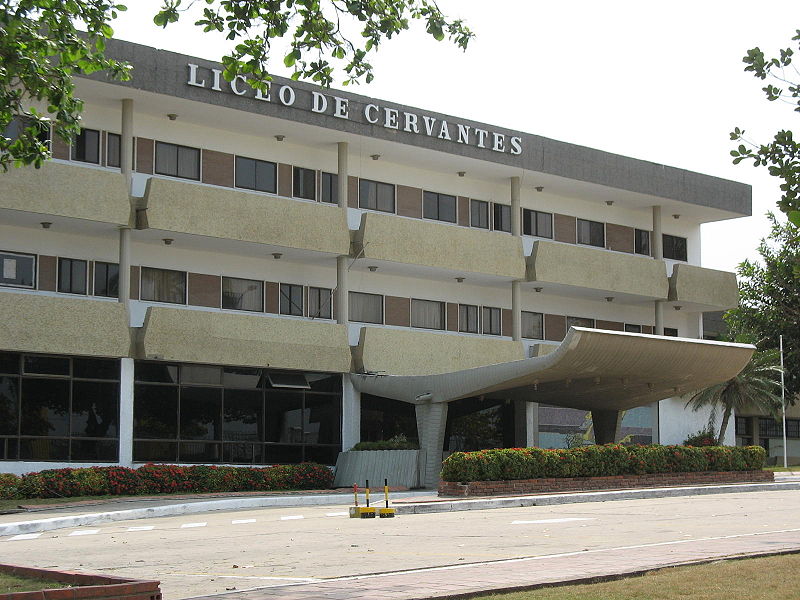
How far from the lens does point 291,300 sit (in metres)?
37.8

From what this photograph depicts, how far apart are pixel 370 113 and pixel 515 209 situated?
7.26 metres

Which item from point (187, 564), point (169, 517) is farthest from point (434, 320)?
point (187, 564)

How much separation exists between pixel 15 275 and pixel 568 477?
15.8 m

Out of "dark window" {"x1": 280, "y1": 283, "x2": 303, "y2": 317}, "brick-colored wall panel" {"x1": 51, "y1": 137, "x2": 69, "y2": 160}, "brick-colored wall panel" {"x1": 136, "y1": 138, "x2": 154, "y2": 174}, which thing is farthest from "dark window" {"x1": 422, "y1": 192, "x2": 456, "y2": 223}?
"brick-colored wall panel" {"x1": 51, "y1": 137, "x2": 69, "y2": 160}

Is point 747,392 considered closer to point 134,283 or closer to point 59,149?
point 134,283

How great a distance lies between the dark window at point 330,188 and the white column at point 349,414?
5.80 meters

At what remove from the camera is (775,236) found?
186ft

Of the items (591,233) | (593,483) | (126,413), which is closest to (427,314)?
(591,233)

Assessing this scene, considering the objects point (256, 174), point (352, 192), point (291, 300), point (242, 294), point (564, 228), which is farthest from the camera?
point (564, 228)

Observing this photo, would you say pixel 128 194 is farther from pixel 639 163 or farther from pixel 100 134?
pixel 639 163

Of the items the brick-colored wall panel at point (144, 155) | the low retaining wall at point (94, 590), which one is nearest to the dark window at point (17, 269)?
the brick-colored wall panel at point (144, 155)

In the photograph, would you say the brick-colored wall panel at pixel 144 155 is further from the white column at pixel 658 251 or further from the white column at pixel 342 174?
the white column at pixel 658 251

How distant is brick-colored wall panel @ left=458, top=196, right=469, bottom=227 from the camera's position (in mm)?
41750

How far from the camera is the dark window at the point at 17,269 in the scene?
32031mm
